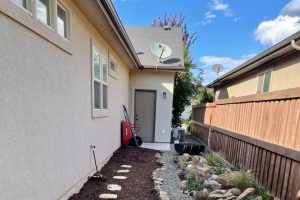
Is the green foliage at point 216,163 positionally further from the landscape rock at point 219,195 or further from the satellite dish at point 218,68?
the satellite dish at point 218,68

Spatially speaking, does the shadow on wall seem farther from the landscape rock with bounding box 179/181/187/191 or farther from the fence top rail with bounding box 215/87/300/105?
the landscape rock with bounding box 179/181/187/191

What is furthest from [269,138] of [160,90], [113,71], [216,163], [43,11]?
[160,90]

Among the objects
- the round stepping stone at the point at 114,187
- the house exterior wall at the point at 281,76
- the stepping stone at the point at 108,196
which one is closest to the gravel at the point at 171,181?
the round stepping stone at the point at 114,187

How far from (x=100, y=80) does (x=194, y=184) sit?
307 cm

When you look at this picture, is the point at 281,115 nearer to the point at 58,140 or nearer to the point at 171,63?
Result: the point at 58,140

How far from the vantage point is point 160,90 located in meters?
8.60

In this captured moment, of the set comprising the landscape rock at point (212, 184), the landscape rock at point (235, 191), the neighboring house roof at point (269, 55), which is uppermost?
the neighboring house roof at point (269, 55)

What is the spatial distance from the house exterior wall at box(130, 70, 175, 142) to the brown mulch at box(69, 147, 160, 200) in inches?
87.5

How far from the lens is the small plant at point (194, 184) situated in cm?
Answer: 379

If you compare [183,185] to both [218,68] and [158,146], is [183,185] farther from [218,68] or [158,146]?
[218,68]

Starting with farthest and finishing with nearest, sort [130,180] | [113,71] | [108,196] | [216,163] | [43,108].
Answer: [113,71] → [216,163] → [130,180] → [108,196] → [43,108]

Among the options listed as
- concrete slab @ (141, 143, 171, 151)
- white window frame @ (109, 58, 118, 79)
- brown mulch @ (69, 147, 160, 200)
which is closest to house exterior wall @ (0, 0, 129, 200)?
brown mulch @ (69, 147, 160, 200)

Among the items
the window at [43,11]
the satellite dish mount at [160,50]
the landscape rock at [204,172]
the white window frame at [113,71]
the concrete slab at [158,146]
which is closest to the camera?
the window at [43,11]

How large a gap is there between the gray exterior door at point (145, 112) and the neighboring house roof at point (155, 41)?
1234mm
